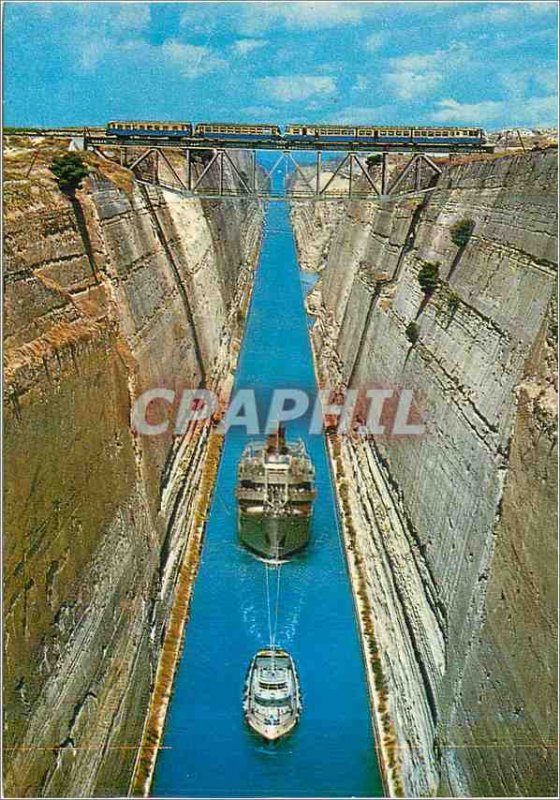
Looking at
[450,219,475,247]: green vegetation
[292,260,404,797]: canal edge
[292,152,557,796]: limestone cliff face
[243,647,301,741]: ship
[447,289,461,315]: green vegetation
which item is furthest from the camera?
[450,219,475,247]: green vegetation

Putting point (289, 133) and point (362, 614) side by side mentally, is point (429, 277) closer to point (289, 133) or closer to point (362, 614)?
point (289, 133)

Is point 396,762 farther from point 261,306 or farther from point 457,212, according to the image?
point 261,306

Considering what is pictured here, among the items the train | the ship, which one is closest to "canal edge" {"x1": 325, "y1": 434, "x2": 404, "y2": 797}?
the ship

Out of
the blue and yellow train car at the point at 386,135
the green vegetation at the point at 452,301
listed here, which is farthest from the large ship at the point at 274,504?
the blue and yellow train car at the point at 386,135

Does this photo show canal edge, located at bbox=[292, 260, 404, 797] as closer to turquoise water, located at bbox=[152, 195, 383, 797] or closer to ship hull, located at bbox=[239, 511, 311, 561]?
turquoise water, located at bbox=[152, 195, 383, 797]

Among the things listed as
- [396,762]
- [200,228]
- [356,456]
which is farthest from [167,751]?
[200,228]

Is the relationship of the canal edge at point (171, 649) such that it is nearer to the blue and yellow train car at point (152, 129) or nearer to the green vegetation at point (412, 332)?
the green vegetation at point (412, 332)
